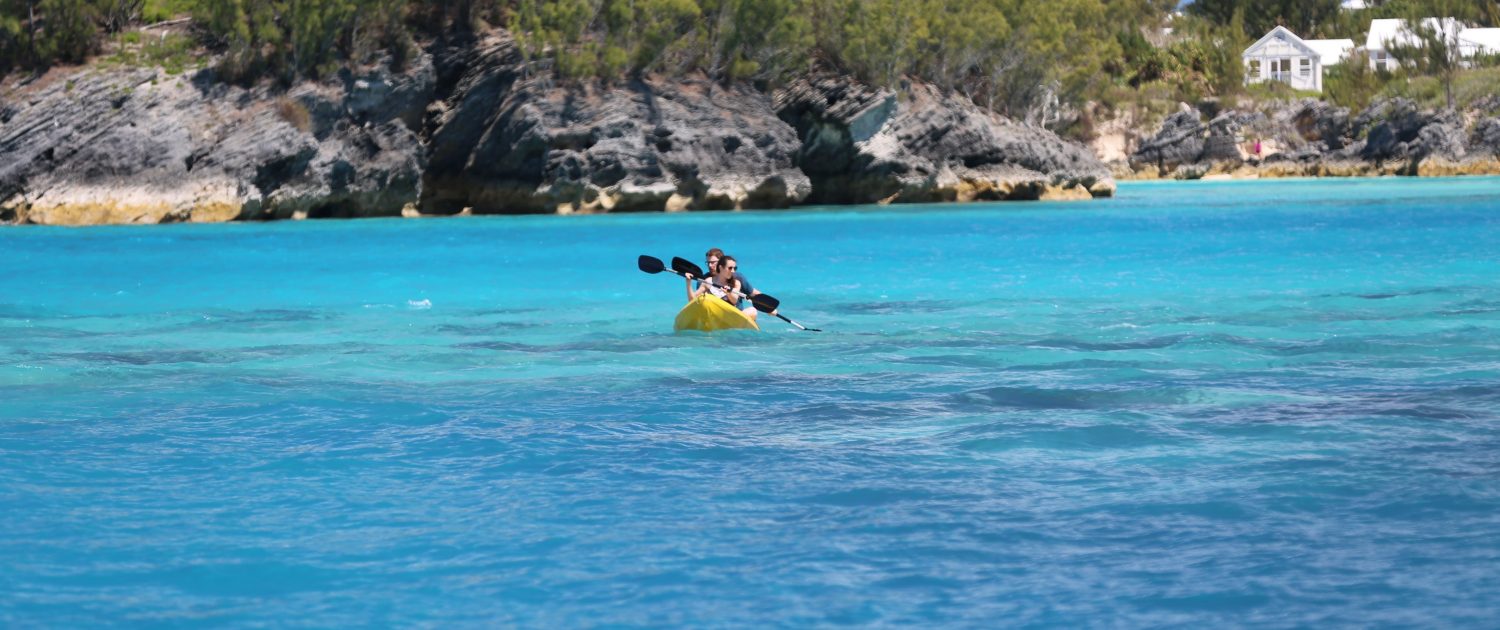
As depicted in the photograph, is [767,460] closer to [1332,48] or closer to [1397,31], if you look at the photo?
[1397,31]

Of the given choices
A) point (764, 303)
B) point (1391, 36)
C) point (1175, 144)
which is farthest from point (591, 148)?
point (1391, 36)

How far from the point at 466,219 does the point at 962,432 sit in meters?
37.6

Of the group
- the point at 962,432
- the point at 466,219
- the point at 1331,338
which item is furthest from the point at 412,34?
the point at 962,432

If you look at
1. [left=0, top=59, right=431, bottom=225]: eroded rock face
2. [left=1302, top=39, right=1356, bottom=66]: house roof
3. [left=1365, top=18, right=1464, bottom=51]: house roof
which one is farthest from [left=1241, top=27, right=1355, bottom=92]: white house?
[left=0, top=59, right=431, bottom=225]: eroded rock face

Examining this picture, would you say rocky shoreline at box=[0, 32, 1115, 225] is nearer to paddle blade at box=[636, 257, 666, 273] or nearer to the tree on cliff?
paddle blade at box=[636, 257, 666, 273]

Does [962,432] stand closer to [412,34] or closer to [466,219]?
[466,219]

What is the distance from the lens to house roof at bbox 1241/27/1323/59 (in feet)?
310

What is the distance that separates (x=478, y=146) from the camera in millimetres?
48250

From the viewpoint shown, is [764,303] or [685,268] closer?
[764,303]

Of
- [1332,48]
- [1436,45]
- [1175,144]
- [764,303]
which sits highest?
[1332,48]

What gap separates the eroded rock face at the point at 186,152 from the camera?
4288 cm

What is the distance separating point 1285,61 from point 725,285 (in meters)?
86.4

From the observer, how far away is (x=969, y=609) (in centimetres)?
700

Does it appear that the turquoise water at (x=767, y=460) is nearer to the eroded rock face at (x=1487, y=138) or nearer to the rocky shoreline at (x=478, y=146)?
the rocky shoreline at (x=478, y=146)
